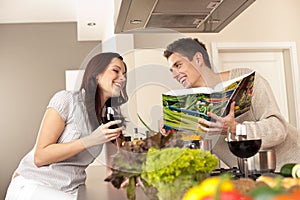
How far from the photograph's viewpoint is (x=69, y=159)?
5.80ft

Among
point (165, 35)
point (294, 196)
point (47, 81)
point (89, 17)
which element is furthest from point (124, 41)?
point (294, 196)

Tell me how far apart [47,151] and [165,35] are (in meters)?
2.08

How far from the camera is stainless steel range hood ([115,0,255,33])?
74.1 inches

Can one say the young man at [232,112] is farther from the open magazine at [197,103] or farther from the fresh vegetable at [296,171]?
the fresh vegetable at [296,171]

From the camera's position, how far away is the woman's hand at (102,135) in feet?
5.37

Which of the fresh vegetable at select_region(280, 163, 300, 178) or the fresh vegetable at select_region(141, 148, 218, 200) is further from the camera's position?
the fresh vegetable at select_region(280, 163, 300, 178)

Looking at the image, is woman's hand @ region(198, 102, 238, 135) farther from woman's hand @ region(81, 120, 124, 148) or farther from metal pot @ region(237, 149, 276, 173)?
woman's hand @ region(81, 120, 124, 148)

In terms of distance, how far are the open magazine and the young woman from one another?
210 millimetres

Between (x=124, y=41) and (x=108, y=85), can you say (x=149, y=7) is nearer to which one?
(x=108, y=85)

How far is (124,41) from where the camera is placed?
3.38 metres

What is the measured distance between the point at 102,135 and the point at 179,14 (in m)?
0.76

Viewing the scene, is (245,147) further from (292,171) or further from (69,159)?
(69,159)

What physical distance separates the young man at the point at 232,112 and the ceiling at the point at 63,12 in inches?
81.5

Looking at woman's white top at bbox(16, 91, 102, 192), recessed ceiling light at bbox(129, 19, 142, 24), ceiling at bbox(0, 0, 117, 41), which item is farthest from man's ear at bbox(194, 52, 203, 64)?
ceiling at bbox(0, 0, 117, 41)
